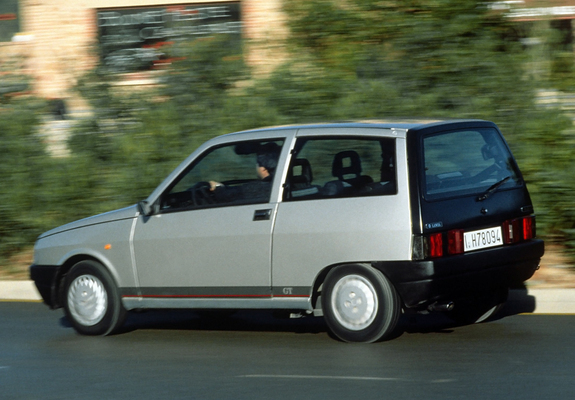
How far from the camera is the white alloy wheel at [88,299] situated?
26.2 ft

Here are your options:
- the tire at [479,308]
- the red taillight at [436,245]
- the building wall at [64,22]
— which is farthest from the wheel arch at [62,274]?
the building wall at [64,22]

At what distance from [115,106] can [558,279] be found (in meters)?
5.95

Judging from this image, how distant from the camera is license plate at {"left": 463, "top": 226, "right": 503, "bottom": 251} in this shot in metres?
6.96

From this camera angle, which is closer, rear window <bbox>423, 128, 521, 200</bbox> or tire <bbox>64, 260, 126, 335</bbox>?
rear window <bbox>423, 128, 521, 200</bbox>

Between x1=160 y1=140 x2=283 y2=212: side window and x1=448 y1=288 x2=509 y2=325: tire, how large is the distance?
1898 mm

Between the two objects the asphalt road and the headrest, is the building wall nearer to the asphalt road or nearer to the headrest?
the asphalt road

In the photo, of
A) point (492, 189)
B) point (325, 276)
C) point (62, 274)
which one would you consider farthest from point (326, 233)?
point (62, 274)

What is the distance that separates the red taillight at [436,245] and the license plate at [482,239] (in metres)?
0.23

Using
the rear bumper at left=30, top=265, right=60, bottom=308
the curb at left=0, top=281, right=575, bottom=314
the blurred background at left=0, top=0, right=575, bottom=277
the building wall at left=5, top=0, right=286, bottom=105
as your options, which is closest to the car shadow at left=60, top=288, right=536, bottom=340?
the curb at left=0, top=281, right=575, bottom=314

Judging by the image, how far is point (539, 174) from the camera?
10398mm

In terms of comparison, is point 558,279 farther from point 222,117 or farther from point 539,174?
point 222,117

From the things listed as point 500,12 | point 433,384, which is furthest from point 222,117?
point 433,384

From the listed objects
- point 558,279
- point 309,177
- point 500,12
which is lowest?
point 558,279

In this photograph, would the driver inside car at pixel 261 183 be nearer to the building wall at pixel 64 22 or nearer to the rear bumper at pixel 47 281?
the rear bumper at pixel 47 281
